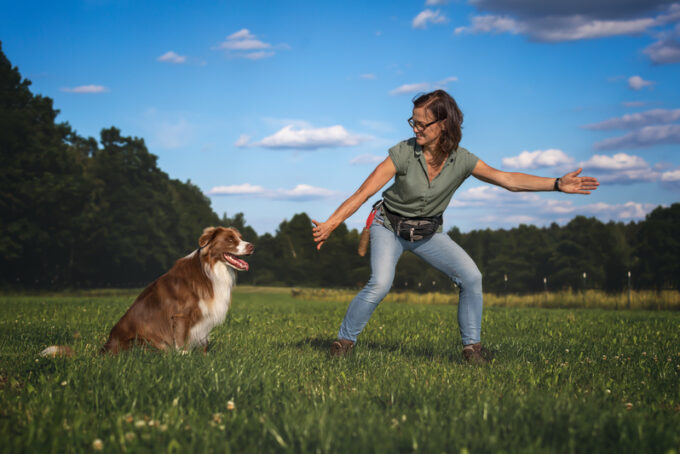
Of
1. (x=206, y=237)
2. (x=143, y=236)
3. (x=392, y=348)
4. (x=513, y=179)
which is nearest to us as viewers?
(x=513, y=179)

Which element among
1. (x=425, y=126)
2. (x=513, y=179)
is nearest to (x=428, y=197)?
(x=425, y=126)

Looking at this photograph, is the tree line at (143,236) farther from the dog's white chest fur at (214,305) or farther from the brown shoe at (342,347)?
the brown shoe at (342,347)

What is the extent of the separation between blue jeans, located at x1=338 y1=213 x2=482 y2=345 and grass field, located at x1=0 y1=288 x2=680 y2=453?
50cm

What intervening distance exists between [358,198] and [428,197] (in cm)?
72

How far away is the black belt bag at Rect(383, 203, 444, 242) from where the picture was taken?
5598 millimetres

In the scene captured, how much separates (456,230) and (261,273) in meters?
28.5

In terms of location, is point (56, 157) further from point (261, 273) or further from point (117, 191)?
point (261, 273)

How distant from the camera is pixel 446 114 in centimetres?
545

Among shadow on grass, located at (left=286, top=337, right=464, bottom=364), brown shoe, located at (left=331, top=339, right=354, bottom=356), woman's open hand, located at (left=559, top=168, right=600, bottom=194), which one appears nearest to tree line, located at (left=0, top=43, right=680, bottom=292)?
shadow on grass, located at (left=286, top=337, right=464, bottom=364)

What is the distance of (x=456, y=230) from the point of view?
77.3m

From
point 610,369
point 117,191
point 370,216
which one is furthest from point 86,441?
point 117,191

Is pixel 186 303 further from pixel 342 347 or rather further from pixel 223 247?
pixel 342 347

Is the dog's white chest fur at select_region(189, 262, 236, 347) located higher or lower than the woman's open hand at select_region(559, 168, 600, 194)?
lower

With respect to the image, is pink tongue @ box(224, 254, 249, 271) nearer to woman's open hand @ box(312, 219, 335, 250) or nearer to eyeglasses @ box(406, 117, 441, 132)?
woman's open hand @ box(312, 219, 335, 250)
